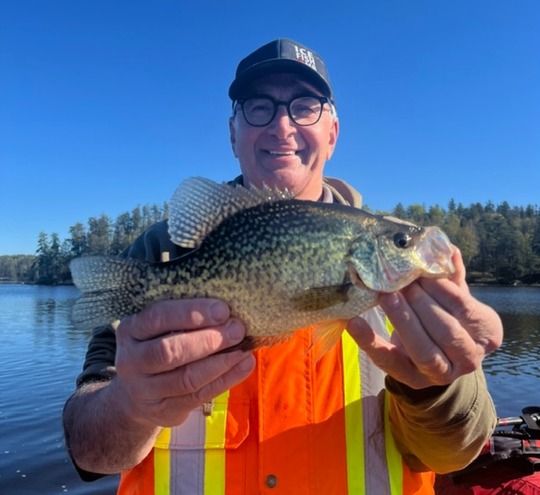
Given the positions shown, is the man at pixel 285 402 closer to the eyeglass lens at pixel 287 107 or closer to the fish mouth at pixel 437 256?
the fish mouth at pixel 437 256

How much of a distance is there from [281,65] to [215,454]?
3605 millimetres

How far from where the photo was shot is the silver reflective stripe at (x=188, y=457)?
3.54m

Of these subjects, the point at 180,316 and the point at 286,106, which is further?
the point at 286,106

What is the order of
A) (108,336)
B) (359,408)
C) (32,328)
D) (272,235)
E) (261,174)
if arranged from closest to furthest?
(272,235) → (359,408) → (108,336) → (261,174) → (32,328)

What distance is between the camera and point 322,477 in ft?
11.5

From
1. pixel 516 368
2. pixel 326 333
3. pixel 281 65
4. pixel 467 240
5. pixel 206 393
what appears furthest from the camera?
pixel 467 240

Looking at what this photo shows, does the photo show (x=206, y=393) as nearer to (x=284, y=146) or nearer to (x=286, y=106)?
A: (x=284, y=146)

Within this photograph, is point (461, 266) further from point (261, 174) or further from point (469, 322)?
point (261, 174)

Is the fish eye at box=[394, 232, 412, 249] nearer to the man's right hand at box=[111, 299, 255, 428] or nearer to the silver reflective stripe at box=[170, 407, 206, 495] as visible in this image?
the man's right hand at box=[111, 299, 255, 428]

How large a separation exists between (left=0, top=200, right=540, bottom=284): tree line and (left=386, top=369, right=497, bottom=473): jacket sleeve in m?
68.2

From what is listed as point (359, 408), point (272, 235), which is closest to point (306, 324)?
point (272, 235)

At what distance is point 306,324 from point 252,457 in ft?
4.15

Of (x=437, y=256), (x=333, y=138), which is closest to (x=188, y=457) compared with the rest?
(x=437, y=256)

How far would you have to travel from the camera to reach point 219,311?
2725 mm
